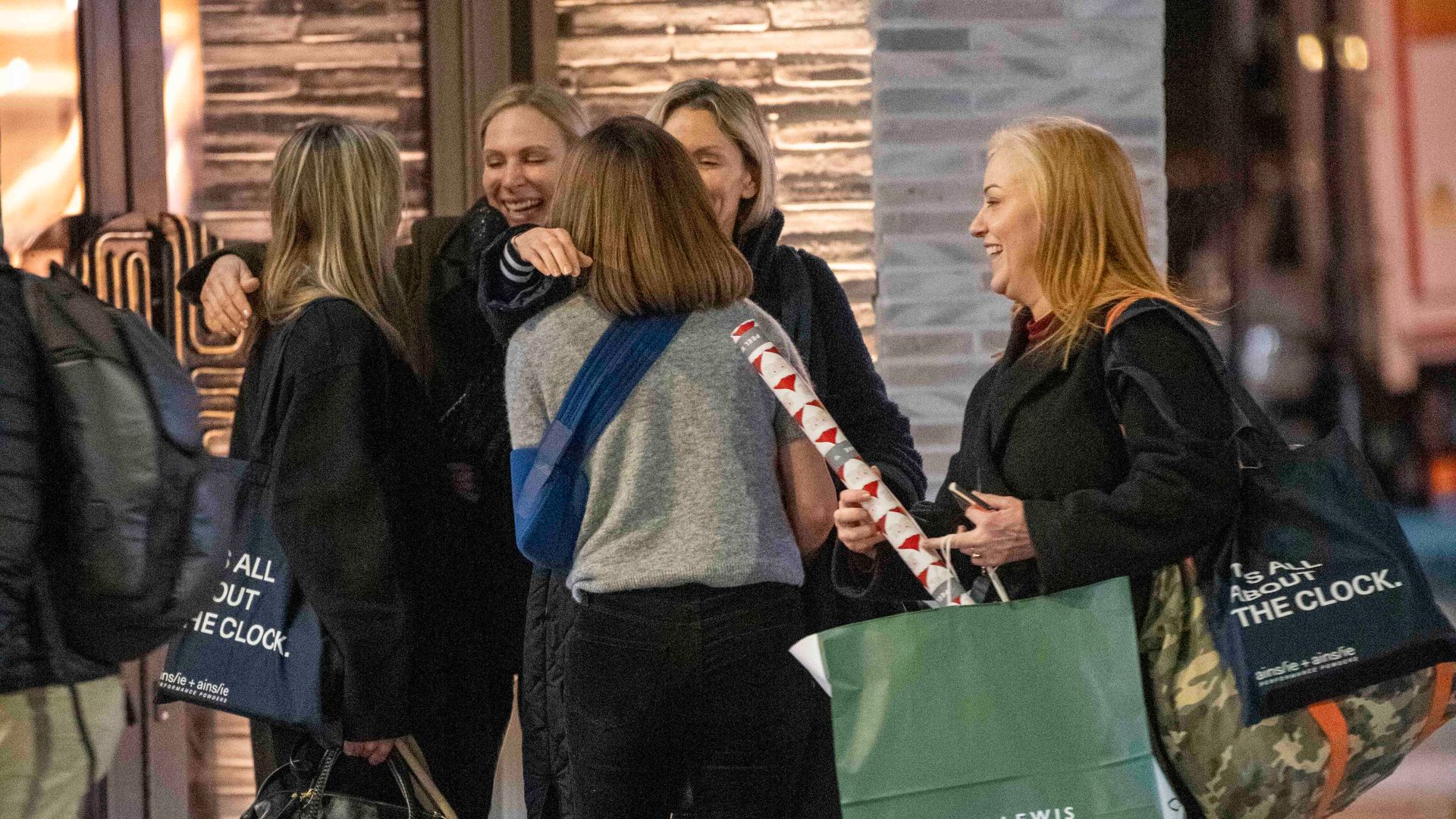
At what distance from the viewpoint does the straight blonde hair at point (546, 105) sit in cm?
355

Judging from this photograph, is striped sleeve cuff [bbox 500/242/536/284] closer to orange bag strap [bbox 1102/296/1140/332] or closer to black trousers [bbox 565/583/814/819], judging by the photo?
black trousers [bbox 565/583/814/819]

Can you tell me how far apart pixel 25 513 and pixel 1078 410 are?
160cm

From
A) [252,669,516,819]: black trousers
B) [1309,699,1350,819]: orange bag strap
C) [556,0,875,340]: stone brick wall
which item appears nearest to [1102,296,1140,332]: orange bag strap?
[1309,699,1350,819]: orange bag strap

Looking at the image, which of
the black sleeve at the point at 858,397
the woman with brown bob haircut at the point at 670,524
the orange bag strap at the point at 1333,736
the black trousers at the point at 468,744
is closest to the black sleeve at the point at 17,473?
the woman with brown bob haircut at the point at 670,524

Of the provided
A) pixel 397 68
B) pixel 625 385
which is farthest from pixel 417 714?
pixel 397 68

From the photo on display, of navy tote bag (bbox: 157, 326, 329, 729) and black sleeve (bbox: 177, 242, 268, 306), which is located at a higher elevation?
black sleeve (bbox: 177, 242, 268, 306)

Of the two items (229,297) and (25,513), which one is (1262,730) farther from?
(229,297)

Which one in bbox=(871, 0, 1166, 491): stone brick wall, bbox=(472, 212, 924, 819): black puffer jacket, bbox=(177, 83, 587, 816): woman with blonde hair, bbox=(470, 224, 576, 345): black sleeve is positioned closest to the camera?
bbox=(470, 224, 576, 345): black sleeve

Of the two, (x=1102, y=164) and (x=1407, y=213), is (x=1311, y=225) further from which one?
(x=1102, y=164)

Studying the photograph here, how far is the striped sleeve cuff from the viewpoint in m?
2.80

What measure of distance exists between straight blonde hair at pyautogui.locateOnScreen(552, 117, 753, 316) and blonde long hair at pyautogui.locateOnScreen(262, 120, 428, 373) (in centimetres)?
57

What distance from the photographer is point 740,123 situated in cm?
327

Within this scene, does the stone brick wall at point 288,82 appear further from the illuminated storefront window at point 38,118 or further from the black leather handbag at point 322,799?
the black leather handbag at point 322,799

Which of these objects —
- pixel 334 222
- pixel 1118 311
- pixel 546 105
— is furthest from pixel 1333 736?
pixel 546 105
